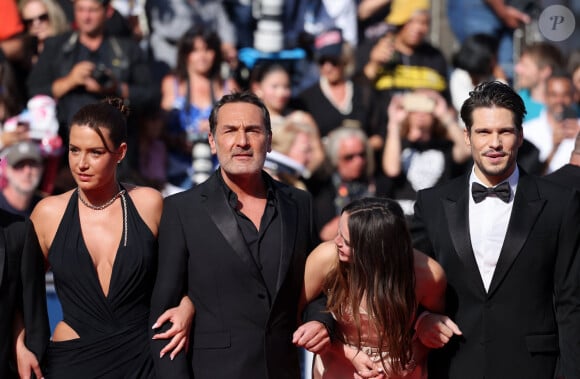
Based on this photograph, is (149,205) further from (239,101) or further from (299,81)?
(299,81)

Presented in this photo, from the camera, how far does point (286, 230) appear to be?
4.95 m

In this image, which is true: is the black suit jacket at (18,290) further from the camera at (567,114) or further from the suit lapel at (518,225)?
the camera at (567,114)

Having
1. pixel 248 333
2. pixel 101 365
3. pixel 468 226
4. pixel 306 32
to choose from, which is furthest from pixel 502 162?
pixel 306 32

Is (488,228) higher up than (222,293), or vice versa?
(488,228)

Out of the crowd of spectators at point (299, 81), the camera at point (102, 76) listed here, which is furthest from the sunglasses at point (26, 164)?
the camera at point (102, 76)

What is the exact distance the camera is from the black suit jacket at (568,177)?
5461 millimetres

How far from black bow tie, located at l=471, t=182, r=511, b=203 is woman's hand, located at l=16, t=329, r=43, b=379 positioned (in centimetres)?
208

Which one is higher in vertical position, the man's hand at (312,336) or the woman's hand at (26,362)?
the man's hand at (312,336)

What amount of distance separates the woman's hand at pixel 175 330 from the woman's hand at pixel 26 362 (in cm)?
56

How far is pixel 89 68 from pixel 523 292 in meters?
4.03

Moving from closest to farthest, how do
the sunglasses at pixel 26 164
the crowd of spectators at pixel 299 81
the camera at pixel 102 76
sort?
1. the sunglasses at pixel 26 164
2. the camera at pixel 102 76
3. the crowd of spectators at pixel 299 81

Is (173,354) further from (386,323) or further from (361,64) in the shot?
(361,64)

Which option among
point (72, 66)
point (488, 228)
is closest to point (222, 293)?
point (488, 228)

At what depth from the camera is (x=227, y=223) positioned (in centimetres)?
489
